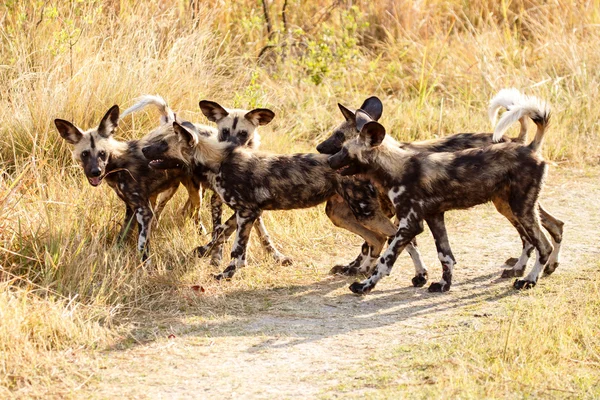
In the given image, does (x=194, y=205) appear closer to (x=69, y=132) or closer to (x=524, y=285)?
(x=69, y=132)

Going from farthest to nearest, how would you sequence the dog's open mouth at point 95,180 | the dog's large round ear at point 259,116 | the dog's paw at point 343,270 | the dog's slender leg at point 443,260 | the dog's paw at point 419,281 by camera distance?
the dog's large round ear at point 259,116 → the dog's paw at point 343,270 → the dog's open mouth at point 95,180 → the dog's paw at point 419,281 → the dog's slender leg at point 443,260

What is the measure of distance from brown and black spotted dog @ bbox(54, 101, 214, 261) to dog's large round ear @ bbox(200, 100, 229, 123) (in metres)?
0.52

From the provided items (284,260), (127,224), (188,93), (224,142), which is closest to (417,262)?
(284,260)

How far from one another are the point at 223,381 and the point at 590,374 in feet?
5.41

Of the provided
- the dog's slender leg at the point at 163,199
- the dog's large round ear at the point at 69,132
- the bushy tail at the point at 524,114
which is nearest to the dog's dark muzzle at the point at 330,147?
the dog's slender leg at the point at 163,199

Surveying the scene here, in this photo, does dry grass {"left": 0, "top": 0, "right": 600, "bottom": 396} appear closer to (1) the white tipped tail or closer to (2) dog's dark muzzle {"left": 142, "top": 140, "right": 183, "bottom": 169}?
(2) dog's dark muzzle {"left": 142, "top": 140, "right": 183, "bottom": 169}

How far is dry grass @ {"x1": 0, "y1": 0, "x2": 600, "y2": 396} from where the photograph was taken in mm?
5328

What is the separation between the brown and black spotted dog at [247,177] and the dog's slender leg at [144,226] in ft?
1.32

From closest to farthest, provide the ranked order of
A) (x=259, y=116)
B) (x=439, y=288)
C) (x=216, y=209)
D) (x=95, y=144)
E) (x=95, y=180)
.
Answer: (x=439, y=288) < (x=95, y=180) < (x=95, y=144) < (x=216, y=209) < (x=259, y=116)

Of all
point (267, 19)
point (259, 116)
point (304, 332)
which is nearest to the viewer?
point (304, 332)

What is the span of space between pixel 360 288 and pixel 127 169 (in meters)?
1.77

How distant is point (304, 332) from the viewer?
16.9ft

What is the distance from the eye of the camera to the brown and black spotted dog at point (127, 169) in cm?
638

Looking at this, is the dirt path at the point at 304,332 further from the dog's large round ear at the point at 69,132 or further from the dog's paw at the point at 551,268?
the dog's large round ear at the point at 69,132
